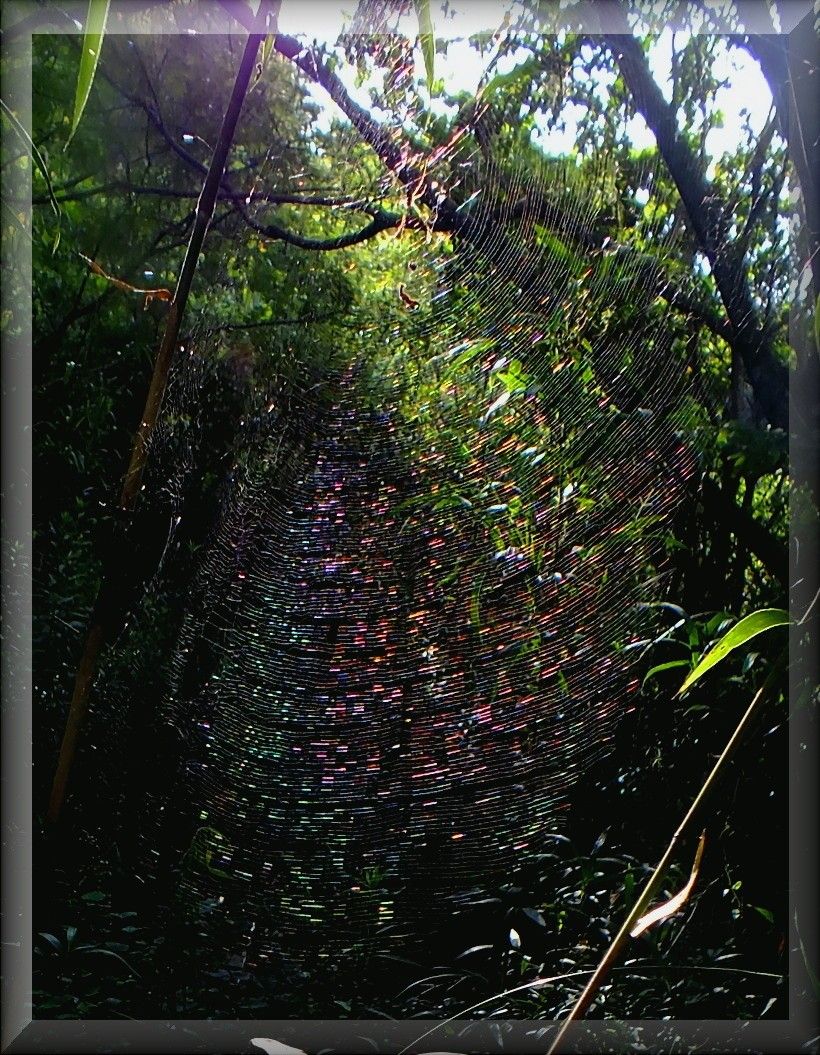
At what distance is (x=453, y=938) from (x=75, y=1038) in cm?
35

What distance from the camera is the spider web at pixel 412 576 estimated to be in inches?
31.8

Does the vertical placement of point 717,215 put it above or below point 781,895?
above

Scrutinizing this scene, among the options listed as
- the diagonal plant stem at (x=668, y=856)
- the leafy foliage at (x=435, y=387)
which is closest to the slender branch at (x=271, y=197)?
the leafy foliage at (x=435, y=387)

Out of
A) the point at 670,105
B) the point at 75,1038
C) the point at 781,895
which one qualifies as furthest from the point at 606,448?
the point at 75,1038

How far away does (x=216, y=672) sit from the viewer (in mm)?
877

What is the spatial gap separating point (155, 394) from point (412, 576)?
31 centimetres

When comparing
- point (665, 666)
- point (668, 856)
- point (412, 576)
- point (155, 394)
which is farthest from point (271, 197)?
point (668, 856)

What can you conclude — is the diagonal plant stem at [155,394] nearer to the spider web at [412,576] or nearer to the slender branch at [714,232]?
the spider web at [412,576]

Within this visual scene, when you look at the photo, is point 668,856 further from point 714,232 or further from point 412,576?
point 714,232

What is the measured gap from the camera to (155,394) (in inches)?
34.3

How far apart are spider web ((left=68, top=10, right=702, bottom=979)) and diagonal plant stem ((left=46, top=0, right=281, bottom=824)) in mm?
17

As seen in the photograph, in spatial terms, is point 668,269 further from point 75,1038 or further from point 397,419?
point 75,1038

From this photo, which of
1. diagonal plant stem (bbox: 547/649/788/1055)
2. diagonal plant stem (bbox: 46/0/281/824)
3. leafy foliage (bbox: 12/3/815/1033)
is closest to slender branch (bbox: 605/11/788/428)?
leafy foliage (bbox: 12/3/815/1033)

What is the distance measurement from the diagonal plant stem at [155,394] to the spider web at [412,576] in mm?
17
